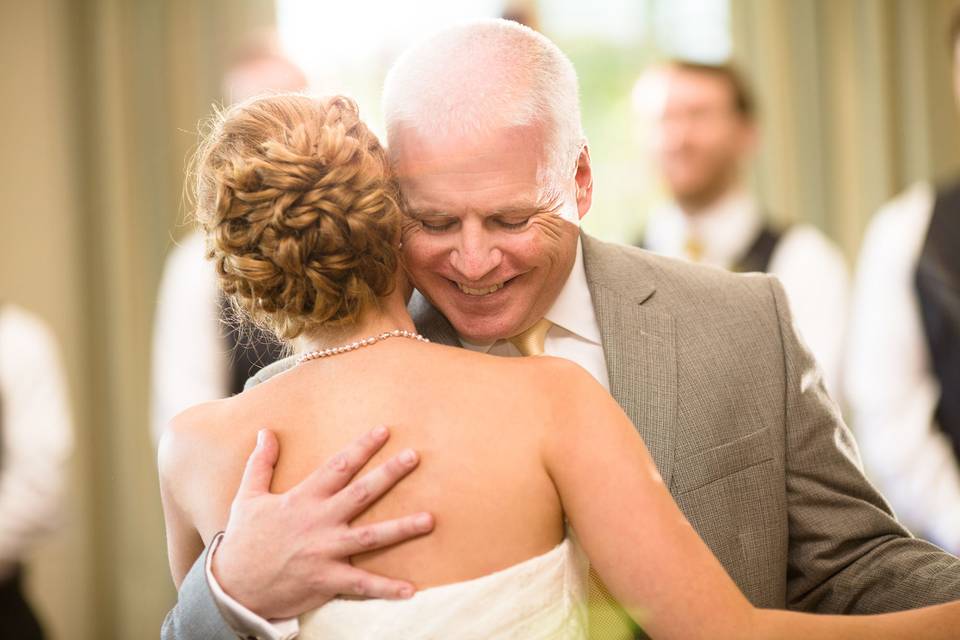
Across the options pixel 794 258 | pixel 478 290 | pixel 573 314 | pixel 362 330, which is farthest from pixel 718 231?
pixel 362 330

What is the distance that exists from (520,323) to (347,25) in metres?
3.51

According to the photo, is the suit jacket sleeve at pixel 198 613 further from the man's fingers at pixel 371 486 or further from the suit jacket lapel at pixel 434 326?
the suit jacket lapel at pixel 434 326

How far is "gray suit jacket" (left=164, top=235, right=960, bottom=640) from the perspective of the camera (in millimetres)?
1765

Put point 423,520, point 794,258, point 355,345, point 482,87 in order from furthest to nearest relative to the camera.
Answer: point 794,258
point 482,87
point 355,345
point 423,520

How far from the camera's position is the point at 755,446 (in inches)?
71.3

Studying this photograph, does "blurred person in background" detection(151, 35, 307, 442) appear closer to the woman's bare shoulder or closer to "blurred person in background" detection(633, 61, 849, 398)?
"blurred person in background" detection(633, 61, 849, 398)

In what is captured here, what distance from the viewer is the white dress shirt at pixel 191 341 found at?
3.57m

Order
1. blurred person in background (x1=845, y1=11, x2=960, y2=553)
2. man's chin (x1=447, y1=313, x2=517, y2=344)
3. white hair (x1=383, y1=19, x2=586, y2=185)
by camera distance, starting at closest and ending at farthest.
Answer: white hair (x1=383, y1=19, x2=586, y2=185) → man's chin (x1=447, y1=313, x2=517, y2=344) → blurred person in background (x1=845, y1=11, x2=960, y2=553)

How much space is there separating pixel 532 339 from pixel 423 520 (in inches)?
27.3

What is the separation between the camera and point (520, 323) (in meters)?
1.86

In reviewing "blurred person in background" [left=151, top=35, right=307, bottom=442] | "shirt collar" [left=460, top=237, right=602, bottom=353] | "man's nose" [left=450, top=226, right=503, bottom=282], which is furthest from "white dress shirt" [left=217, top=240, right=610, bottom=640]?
"blurred person in background" [left=151, top=35, right=307, bottom=442]

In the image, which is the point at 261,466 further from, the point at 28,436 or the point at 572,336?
the point at 28,436

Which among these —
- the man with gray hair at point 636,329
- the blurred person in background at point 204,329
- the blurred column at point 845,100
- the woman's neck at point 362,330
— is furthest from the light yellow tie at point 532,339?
the blurred column at point 845,100

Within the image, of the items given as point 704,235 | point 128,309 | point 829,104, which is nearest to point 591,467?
point 704,235
